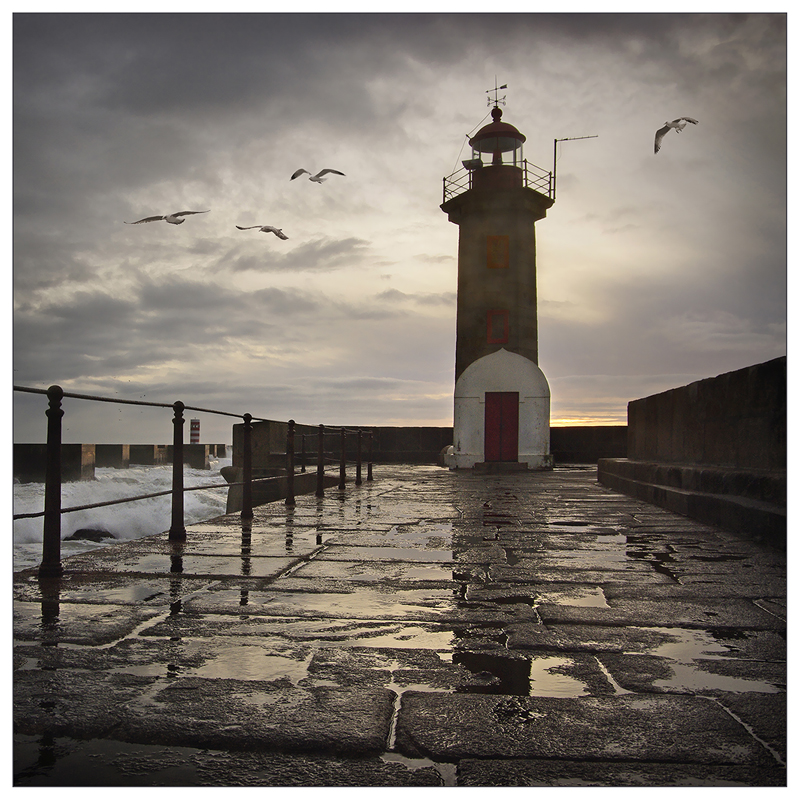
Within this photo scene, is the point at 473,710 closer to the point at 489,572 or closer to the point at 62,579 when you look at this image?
the point at 489,572

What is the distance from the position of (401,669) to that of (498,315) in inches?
723

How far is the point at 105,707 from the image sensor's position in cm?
192

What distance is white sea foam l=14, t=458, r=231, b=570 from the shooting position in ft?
77.7

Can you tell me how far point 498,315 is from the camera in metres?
20.1

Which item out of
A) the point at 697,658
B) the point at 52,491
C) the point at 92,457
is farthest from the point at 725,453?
the point at 92,457

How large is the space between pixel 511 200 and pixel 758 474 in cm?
1582

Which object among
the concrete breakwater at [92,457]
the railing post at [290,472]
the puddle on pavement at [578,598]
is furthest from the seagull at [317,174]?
the concrete breakwater at [92,457]

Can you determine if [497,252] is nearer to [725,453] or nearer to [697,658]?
[725,453]

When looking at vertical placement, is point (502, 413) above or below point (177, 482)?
above

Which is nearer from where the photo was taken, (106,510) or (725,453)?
(725,453)

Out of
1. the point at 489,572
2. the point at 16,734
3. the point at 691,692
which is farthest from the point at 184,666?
the point at 489,572

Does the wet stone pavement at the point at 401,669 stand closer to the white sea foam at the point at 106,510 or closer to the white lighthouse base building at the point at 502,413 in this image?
the white lighthouse base building at the point at 502,413

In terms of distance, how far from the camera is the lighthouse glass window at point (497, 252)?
792 inches

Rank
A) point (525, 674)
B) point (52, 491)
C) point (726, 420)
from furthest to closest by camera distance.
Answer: point (726, 420)
point (52, 491)
point (525, 674)
